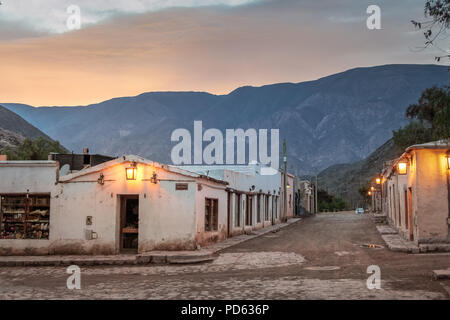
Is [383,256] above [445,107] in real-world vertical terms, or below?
below

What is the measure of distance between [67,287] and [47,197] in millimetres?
7452

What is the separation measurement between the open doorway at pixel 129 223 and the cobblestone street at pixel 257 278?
293 centimetres

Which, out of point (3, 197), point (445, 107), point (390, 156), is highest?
point (390, 156)

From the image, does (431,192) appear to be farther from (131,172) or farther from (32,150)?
(32,150)

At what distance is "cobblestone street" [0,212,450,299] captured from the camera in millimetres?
9352

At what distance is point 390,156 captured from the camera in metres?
87.5

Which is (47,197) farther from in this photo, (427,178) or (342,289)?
(427,178)

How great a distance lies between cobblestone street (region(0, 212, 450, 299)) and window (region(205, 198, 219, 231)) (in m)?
2.89

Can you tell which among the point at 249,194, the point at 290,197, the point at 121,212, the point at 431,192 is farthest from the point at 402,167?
the point at 290,197

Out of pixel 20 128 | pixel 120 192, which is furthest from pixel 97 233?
pixel 20 128

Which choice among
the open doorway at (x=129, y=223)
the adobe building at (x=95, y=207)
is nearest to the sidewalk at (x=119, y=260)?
the adobe building at (x=95, y=207)

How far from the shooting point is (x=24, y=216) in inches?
683

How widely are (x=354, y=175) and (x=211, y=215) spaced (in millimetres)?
99795
